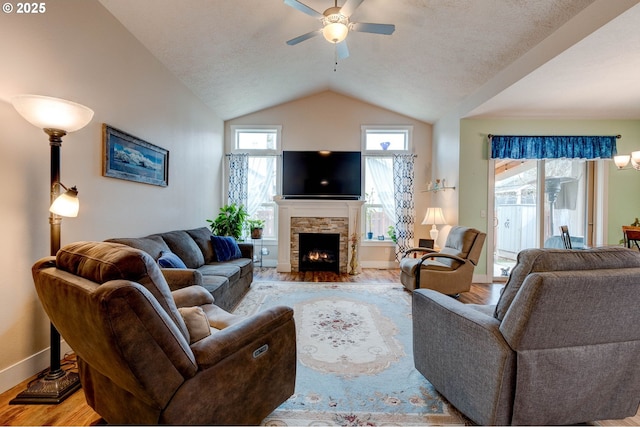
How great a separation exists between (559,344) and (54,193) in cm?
309

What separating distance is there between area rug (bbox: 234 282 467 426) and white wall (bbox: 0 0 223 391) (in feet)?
5.64

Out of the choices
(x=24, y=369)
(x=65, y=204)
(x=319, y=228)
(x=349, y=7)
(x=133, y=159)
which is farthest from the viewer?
(x=319, y=228)

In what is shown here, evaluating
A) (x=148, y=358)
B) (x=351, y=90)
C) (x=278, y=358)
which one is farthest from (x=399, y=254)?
(x=148, y=358)

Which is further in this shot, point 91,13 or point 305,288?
point 305,288

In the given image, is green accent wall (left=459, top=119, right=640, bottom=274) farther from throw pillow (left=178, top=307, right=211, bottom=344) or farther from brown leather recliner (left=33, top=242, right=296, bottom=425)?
throw pillow (left=178, top=307, right=211, bottom=344)

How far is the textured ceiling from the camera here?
267 cm

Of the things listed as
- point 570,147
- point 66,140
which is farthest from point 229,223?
point 570,147

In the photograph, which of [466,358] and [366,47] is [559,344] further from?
[366,47]

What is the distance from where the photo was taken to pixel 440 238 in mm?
5195

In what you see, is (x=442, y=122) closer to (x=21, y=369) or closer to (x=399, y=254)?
A: (x=399, y=254)

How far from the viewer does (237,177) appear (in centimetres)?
571

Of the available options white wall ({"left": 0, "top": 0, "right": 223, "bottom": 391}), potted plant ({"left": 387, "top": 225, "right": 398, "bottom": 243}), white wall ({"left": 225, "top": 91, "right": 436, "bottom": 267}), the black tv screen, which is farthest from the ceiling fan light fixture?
potted plant ({"left": 387, "top": 225, "right": 398, "bottom": 243})

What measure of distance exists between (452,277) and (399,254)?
194 cm

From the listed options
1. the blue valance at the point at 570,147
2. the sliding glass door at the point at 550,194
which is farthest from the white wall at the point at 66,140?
the blue valance at the point at 570,147
